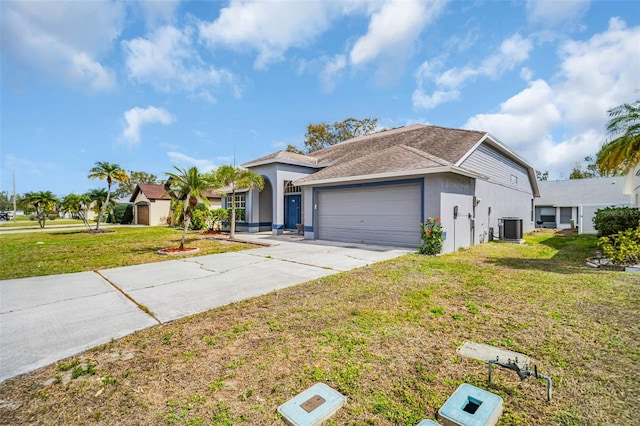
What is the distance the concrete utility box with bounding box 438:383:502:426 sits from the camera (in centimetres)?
205

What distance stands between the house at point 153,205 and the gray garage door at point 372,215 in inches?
709

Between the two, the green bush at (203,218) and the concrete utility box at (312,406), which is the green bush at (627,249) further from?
the green bush at (203,218)

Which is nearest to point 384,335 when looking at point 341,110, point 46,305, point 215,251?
point 46,305

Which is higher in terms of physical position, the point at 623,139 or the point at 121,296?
the point at 623,139

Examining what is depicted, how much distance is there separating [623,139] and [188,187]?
14369mm

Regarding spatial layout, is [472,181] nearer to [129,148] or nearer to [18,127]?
[129,148]

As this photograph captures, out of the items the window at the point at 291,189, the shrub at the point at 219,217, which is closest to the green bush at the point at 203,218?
the shrub at the point at 219,217

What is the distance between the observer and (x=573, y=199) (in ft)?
80.2

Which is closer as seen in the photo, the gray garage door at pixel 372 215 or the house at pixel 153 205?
the gray garage door at pixel 372 215

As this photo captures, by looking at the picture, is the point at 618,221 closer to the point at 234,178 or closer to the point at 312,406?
the point at 312,406

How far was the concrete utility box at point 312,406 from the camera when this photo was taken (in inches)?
83.2

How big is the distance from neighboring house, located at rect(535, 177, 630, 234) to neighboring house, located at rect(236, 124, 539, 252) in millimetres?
8709

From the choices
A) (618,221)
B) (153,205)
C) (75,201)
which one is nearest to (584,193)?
(618,221)

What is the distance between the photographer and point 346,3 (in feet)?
34.9
